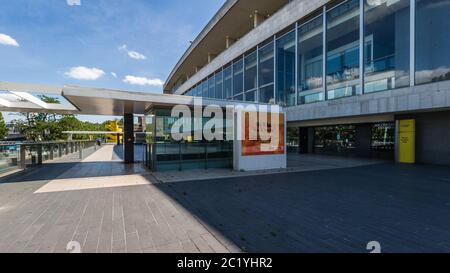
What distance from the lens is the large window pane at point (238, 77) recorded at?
2391 centimetres

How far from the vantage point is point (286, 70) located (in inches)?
754

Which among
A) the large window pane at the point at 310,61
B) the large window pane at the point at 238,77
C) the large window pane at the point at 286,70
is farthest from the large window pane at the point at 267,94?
the large window pane at the point at 238,77

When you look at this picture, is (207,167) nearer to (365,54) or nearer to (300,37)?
(365,54)

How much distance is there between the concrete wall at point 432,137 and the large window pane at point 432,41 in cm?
310

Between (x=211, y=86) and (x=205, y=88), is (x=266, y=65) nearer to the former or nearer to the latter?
(x=211, y=86)

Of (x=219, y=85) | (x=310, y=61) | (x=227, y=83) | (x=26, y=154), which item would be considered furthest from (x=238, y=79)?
(x=26, y=154)

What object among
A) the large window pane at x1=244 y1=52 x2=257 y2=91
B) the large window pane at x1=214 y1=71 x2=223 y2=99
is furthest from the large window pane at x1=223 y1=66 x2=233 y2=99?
the large window pane at x1=244 y1=52 x2=257 y2=91

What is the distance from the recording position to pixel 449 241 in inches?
132

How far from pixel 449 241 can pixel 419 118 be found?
45.7ft

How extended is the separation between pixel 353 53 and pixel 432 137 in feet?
23.3

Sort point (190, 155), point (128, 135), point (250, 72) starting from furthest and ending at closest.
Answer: point (250, 72), point (128, 135), point (190, 155)

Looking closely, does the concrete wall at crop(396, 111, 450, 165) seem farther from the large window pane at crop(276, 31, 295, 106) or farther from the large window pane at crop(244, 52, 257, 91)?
the large window pane at crop(244, 52, 257, 91)

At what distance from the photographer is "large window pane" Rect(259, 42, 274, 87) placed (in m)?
20.4
